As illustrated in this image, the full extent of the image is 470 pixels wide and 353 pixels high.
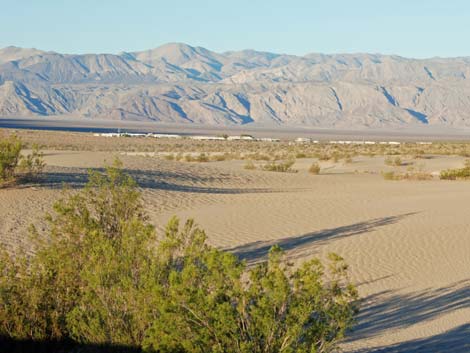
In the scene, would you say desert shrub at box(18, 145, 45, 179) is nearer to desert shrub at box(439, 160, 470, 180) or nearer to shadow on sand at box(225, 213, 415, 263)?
shadow on sand at box(225, 213, 415, 263)

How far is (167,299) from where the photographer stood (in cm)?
598

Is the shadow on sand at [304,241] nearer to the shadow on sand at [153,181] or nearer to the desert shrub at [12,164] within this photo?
the shadow on sand at [153,181]

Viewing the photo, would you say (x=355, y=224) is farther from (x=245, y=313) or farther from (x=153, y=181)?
(x=245, y=313)

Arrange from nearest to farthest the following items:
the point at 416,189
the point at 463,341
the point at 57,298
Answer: the point at 57,298
the point at 463,341
the point at 416,189

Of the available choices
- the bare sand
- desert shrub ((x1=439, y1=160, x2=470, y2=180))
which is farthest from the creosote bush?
desert shrub ((x1=439, y1=160, x2=470, y2=180))

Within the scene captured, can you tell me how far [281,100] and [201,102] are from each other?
854 inches

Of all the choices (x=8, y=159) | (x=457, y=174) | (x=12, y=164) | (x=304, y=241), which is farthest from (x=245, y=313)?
(x=457, y=174)

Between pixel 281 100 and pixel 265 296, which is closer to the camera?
pixel 265 296

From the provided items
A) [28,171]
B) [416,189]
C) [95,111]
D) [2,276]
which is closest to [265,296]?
[2,276]

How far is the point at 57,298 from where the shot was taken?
7641 millimetres

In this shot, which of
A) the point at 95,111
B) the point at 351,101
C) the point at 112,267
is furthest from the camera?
the point at 95,111

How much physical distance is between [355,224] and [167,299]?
11.5m

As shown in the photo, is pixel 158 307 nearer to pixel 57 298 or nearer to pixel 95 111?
pixel 57 298

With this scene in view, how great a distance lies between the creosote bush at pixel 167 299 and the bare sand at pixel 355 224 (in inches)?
81.7
